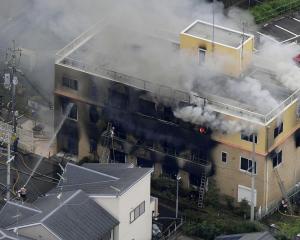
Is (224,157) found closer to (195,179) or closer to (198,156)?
(198,156)

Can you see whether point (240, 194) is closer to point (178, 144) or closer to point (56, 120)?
point (178, 144)

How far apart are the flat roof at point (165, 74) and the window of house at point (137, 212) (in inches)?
234

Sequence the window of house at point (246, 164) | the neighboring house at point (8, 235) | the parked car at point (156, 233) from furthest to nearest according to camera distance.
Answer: the window of house at point (246, 164)
the parked car at point (156, 233)
the neighboring house at point (8, 235)

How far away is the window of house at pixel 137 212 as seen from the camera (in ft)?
183

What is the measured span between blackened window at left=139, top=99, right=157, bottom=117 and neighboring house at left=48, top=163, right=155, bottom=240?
421 cm

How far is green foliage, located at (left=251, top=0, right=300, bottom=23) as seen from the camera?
77.2 metres

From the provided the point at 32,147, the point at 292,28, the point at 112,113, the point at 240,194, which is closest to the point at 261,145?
the point at 240,194

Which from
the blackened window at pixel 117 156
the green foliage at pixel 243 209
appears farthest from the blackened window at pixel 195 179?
the blackened window at pixel 117 156

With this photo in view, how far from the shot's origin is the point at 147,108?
202ft

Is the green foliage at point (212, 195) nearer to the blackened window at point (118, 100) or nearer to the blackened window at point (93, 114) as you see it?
the blackened window at point (118, 100)

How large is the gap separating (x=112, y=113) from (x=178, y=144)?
346 centimetres

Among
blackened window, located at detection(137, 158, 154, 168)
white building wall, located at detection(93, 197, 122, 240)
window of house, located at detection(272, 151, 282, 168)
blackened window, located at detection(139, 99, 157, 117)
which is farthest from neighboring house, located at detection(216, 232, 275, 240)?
blackened window, located at detection(139, 99, 157, 117)

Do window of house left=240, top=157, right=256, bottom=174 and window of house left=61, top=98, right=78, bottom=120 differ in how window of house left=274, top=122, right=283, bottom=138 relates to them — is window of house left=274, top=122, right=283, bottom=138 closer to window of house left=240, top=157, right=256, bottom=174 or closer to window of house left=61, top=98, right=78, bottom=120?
window of house left=240, top=157, right=256, bottom=174

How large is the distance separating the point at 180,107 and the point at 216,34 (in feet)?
12.7
